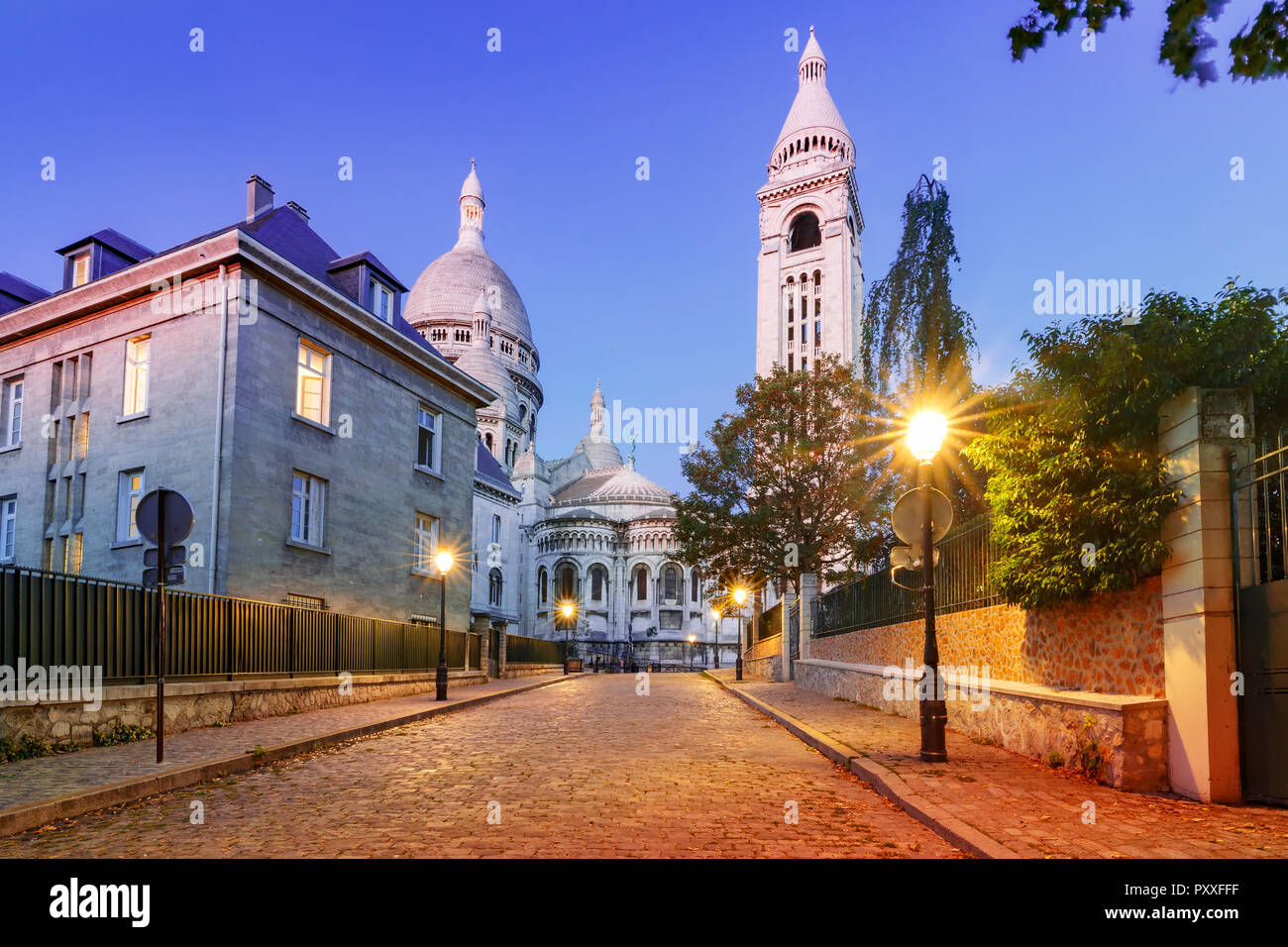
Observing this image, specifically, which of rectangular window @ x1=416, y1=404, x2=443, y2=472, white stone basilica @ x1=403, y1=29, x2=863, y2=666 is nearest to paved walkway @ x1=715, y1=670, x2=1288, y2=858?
rectangular window @ x1=416, y1=404, x2=443, y2=472

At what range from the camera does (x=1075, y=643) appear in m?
9.20

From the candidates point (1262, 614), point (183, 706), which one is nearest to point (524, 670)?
point (183, 706)

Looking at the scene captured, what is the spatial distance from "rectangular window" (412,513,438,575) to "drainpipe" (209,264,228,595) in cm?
803

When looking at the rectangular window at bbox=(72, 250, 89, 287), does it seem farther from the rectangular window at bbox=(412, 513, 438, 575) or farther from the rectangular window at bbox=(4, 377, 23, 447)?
the rectangular window at bbox=(412, 513, 438, 575)

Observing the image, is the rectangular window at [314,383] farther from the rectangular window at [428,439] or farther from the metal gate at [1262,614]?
the metal gate at [1262,614]

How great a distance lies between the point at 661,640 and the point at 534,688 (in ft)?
175

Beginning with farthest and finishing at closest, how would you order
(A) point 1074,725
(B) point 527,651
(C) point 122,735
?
(B) point 527,651, (C) point 122,735, (A) point 1074,725

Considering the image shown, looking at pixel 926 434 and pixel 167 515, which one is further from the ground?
pixel 926 434

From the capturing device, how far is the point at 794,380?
30.8 m

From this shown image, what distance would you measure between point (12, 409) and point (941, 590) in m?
24.7

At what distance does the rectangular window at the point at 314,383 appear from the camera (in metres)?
23.8

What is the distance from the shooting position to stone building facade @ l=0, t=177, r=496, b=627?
2128 cm

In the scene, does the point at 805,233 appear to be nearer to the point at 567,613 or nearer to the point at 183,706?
the point at 567,613

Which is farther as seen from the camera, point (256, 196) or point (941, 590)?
point (256, 196)
